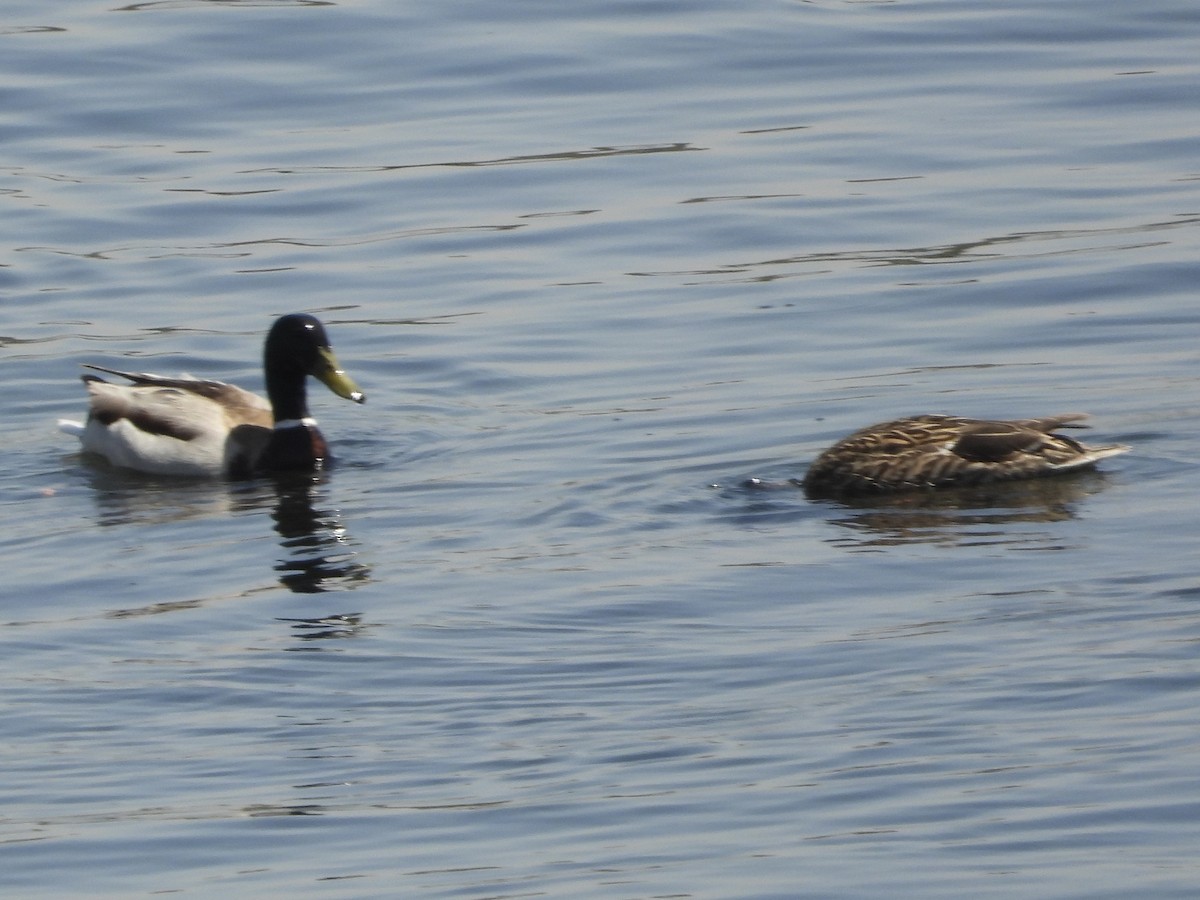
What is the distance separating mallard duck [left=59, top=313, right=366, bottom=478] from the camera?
14867 mm

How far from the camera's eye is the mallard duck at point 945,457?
12391mm

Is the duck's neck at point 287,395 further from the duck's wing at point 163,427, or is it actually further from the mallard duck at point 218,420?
the duck's wing at point 163,427

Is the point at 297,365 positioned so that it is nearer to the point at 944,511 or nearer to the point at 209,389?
the point at 209,389

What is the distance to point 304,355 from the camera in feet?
50.4

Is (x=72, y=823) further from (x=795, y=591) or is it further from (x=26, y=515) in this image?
(x=26, y=515)


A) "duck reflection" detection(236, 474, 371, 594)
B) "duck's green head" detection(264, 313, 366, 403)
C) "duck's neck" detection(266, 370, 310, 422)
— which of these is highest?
"duck's green head" detection(264, 313, 366, 403)

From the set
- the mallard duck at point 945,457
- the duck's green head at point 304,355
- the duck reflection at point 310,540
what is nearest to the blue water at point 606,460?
the duck reflection at point 310,540

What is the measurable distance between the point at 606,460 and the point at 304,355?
2784 mm

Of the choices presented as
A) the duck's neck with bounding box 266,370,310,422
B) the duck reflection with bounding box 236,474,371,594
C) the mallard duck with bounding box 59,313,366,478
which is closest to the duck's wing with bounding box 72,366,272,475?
the mallard duck with bounding box 59,313,366,478

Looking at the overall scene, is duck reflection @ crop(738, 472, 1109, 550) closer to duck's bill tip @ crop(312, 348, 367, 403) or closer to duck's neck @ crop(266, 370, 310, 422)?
duck's bill tip @ crop(312, 348, 367, 403)

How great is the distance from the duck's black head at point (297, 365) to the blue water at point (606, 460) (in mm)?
424

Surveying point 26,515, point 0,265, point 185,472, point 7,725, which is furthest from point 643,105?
point 7,725

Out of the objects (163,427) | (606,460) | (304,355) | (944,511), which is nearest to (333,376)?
(304,355)

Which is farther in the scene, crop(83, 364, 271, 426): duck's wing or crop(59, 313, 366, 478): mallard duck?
crop(83, 364, 271, 426): duck's wing
